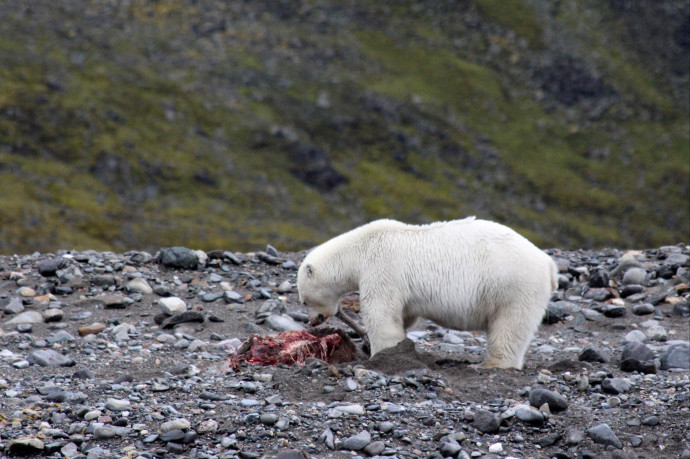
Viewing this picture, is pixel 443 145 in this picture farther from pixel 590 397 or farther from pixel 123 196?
pixel 590 397

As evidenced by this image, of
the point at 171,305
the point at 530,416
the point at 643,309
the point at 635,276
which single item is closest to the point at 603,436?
the point at 530,416

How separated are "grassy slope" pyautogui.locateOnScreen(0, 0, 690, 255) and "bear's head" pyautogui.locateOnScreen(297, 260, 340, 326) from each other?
273 feet

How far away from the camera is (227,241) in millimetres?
99375

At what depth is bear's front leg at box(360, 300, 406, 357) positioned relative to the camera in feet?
34.0

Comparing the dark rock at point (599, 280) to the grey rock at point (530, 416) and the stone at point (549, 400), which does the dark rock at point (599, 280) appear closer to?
the stone at point (549, 400)

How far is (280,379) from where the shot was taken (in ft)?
28.9

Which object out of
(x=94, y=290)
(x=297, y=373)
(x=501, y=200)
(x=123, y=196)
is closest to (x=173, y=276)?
(x=94, y=290)

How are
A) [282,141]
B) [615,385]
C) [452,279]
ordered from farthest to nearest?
1. [282,141]
2. [452,279]
3. [615,385]

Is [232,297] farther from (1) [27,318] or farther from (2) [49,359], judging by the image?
(2) [49,359]

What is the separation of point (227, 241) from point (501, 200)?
44.5 meters

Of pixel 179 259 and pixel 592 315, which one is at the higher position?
pixel 592 315

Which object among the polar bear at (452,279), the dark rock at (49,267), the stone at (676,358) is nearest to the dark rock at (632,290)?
the stone at (676,358)

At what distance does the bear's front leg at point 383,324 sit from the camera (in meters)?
10.4

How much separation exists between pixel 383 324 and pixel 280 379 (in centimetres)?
207
